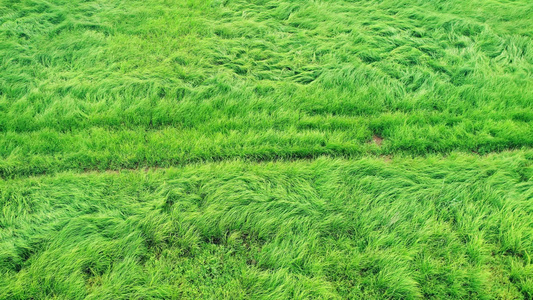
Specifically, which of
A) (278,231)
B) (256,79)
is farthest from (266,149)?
(256,79)

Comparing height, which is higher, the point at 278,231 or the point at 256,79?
the point at 256,79

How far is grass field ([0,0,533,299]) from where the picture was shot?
8.44ft

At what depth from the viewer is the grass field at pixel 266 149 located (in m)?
2.57

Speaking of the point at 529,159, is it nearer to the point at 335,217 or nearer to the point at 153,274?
the point at 335,217

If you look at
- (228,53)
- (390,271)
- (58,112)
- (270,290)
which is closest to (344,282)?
(390,271)

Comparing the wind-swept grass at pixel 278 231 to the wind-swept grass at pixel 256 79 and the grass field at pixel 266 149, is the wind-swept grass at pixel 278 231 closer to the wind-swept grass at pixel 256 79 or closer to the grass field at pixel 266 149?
the grass field at pixel 266 149

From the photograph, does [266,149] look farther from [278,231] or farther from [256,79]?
[256,79]

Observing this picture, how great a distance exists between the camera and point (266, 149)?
3.39 metres

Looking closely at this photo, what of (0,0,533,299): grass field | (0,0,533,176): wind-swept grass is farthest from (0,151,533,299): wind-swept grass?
(0,0,533,176): wind-swept grass

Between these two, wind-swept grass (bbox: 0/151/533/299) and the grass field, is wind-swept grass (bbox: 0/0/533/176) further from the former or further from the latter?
wind-swept grass (bbox: 0/151/533/299)

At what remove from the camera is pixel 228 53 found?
4.26m

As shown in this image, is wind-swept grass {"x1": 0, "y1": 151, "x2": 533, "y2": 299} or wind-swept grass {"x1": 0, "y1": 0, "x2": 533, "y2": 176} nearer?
wind-swept grass {"x1": 0, "y1": 151, "x2": 533, "y2": 299}

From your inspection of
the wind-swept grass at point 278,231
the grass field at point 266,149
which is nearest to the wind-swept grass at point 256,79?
the grass field at point 266,149

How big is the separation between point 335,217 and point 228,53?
2.59m
